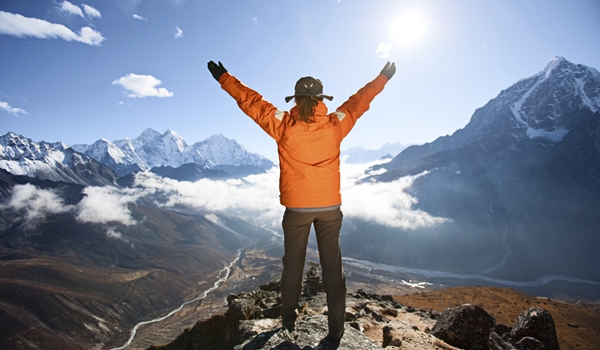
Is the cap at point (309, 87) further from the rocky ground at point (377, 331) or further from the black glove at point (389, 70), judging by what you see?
the rocky ground at point (377, 331)

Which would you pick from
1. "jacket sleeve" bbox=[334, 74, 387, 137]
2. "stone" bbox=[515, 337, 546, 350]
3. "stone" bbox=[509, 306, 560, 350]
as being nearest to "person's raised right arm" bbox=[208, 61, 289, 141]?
"jacket sleeve" bbox=[334, 74, 387, 137]

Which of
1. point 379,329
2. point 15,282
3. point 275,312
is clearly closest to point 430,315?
point 379,329

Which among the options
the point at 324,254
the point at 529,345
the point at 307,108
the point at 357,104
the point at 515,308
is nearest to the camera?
the point at 307,108

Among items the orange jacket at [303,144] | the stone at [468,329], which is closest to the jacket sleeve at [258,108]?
the orange jacket at [303,144]

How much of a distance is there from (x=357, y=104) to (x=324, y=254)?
305 centimetres

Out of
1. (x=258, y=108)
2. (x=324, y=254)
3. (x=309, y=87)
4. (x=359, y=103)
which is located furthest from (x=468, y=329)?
(x=258, y=108)

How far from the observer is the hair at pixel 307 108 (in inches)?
195

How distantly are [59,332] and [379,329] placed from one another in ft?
672

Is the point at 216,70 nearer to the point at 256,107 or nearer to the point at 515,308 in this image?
the point at 256,107

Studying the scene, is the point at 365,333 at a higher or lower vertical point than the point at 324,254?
lower

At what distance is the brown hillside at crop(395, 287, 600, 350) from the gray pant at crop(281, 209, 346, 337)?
15921 mm

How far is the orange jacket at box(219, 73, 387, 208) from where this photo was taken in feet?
16.6

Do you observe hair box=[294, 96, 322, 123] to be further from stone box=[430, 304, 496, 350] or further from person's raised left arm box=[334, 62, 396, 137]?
stone box=[430, 304, 496, 350]

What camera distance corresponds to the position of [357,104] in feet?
18.5
